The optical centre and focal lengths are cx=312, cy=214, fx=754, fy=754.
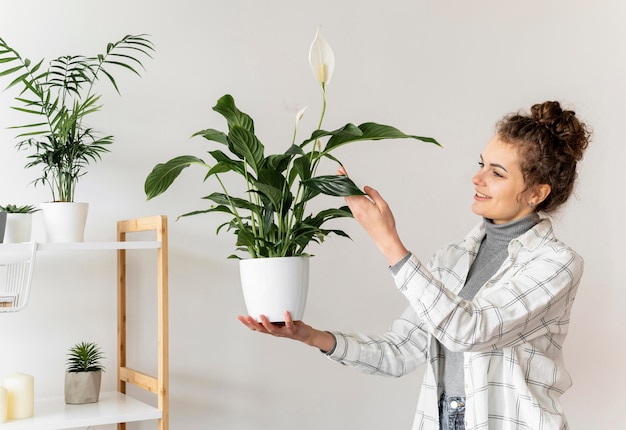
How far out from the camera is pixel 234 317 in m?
2.35

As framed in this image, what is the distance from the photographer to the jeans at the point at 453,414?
1826 millimetres

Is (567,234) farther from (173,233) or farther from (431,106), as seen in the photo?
(173,233)

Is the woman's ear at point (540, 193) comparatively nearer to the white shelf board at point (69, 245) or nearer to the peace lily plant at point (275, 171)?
the peace lily plant at point (275, 171)

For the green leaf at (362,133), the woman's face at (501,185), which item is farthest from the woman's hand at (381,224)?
the woman's face at (501,185)

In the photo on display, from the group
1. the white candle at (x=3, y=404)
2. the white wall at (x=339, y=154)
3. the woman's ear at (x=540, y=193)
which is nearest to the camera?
the white candle at (x=3, y=404)

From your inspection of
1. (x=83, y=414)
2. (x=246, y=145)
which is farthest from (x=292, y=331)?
→ (x=83, y=414)

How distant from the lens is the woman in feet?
5.16

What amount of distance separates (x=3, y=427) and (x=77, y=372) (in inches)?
10.6

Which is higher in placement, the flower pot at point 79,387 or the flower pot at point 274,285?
the flower pot at point 274,285

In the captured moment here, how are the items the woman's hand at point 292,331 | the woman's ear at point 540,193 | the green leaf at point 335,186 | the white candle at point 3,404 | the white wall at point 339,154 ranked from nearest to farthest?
the green leaf at point 335,186
the woman's hand at point 292,331
the white candle at point 3,404
the woman's ear at point 540,193
the white wall at point 339,154

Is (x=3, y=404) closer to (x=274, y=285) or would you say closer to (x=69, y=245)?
(x=69, y=245)

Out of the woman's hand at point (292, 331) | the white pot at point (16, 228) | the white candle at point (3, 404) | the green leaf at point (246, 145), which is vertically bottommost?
the white candle at point (3, 404)

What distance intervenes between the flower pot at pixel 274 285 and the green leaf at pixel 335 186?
169mm

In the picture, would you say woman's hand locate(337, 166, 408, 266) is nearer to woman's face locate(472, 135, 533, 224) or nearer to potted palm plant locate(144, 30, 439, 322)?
potted palm plant locate(144, 30, 439, 322)
